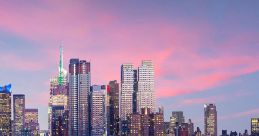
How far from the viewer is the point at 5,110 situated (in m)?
183

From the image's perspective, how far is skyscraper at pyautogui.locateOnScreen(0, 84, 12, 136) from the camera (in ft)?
592

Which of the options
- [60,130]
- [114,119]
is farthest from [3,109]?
[114,119]

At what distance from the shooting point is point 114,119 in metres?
177

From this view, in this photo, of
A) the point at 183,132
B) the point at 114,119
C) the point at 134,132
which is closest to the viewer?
the point at 134,132

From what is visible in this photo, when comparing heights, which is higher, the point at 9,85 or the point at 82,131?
the point at 9,85

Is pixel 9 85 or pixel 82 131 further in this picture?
pixel 82 131

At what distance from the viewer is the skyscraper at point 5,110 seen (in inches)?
7106

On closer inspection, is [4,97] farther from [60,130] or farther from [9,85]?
[60,130]

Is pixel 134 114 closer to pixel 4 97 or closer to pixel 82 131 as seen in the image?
pixel 82 131

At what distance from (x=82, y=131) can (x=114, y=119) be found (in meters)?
24.2

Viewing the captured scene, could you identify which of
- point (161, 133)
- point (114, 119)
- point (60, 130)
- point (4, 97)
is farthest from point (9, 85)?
point (161, 133)

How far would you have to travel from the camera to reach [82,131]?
19838 centimetres

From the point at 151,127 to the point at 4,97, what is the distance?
43.4 m

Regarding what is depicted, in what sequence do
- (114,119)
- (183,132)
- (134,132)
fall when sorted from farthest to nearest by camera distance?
(183,132) < (114,119) < (134,132)
